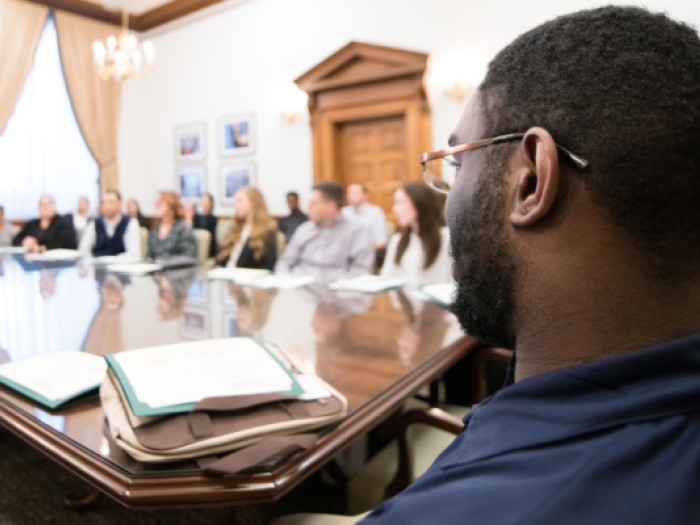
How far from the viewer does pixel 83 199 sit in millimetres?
7629

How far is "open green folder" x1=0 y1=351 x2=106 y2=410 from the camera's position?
1180mm

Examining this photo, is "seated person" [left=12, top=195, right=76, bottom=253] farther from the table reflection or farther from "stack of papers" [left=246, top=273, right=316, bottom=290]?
"stack of papers" [left=246, top=273, right=316, bottom=290]

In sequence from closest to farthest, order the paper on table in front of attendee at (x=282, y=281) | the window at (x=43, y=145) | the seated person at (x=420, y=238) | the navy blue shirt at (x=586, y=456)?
the navy blue shirt at (x=586, y=456) < the paper on table in front of attendee at (x=282, y=281) < the seated person at (x=420, y=238) < the window at (x=43, y=145)

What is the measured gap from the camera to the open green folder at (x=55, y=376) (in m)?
1.18

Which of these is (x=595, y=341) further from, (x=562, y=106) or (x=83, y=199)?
(x=83, y=199)

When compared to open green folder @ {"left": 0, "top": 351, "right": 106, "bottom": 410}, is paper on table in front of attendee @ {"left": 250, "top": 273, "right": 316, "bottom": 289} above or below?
above

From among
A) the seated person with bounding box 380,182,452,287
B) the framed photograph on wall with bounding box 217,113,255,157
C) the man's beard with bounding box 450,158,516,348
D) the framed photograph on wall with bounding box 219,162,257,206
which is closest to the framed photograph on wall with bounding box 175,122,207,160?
the framed photograph on wall with bounding box 217,113,255,157

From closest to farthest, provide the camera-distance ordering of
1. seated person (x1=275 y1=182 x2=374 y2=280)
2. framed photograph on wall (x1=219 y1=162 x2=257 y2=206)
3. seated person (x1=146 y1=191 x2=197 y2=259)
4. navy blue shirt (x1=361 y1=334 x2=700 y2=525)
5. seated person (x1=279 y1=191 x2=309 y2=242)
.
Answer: navy blue shirt (x1=361 y1=334 x2=700 y2=525) → seated person (x1=275 y1=182 x2=374 y2=280) → seated person (x1=146 y1=191 x2=197 y2=259) → seated person (x1=279 y1=191 x2=309 y2=242) → framed photograph on wall (x1=219 y1=162 x2=257 y2=206)

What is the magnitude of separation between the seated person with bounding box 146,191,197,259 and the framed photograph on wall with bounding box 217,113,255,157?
2802 millimetres

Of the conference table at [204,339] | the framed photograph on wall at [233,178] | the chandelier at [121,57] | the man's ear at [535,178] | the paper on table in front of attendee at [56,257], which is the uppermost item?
the chandelier at [121,57]

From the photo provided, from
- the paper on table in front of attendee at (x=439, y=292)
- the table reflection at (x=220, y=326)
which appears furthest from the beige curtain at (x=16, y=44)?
the paper on table in front of attendee at (x=439, y=292)

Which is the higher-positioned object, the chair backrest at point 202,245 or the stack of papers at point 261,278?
the chair backrest at point 202,245

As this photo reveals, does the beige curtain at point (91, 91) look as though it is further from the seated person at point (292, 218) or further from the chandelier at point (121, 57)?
the seated person at point (292, 218)

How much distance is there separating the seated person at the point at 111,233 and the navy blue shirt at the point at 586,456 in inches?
220
